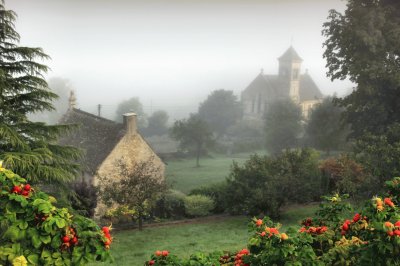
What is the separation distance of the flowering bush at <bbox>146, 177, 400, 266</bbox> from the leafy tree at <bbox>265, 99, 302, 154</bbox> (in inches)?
2107

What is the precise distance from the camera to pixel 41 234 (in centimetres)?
694

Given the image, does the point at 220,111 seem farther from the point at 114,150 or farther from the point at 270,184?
the point at 270,184

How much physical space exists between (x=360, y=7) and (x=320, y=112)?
26.5 m

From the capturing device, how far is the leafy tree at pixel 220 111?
88562 millimetres

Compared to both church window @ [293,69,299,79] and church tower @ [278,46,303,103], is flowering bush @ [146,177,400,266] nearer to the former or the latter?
church tower @ [278,46,303,103]

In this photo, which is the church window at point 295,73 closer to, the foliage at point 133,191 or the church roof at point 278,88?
the church roof at point 278,88

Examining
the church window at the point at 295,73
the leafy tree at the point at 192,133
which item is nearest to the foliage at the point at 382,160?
the leafy tree at the point at 192,133

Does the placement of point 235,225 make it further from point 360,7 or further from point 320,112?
point 320,112

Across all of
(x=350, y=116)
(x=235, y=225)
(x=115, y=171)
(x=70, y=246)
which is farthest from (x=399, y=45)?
(x=70, y=246)

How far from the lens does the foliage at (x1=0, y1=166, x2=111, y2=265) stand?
687 centimetres

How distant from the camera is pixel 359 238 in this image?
8.95 meters

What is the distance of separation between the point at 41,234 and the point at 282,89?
307ft

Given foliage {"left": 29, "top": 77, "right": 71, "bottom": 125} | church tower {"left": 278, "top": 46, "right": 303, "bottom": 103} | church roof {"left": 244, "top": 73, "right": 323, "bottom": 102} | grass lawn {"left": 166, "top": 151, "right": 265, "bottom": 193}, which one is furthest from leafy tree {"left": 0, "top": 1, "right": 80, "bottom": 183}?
foliage {"left": 29, "top": 77, "right": 71, "bottom": 125}

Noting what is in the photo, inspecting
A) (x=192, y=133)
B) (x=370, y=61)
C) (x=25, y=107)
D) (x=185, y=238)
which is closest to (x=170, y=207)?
(x=185, y=238)
